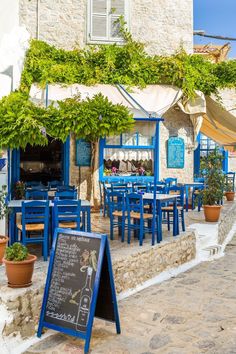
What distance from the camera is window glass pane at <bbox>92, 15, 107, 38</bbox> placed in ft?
42.2

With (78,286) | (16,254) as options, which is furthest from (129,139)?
(78,286)

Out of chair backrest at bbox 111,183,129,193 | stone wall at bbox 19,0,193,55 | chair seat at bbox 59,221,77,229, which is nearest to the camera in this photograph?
chair seat at bbox 59,221,77,229

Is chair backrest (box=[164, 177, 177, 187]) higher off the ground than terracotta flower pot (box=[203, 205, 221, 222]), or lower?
higher

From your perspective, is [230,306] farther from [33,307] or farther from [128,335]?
[33,307]

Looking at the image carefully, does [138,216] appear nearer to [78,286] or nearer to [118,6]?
[78,286]

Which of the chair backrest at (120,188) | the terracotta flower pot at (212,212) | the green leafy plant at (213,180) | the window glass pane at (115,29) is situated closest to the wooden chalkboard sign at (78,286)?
the chair backrest at (120,188)

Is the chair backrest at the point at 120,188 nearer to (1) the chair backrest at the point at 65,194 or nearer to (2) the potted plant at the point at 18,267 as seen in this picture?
(1) the chair backrest at the point at 65,194

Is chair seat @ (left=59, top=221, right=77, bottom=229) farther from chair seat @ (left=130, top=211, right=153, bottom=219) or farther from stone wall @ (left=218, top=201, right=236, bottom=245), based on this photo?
stone wall @ (left=218, top=201, right=236, bottom=245)

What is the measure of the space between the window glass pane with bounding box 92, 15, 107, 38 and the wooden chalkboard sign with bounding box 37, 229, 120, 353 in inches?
382

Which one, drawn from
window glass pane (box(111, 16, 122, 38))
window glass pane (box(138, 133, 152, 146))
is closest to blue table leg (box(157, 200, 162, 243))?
window glass pane (box(138, 133, 152, 146))

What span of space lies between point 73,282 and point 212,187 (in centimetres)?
640

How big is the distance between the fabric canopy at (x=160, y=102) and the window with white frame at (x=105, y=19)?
199 centimetres

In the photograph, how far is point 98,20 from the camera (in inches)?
509

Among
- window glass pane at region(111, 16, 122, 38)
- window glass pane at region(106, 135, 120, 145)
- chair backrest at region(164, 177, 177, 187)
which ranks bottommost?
chair backrest at region(164, 177, 177, 187)
